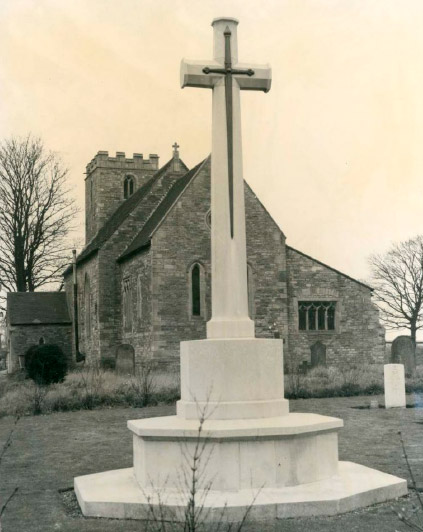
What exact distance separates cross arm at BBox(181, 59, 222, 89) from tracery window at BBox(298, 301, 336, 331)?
21.1m

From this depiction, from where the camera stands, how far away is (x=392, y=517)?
20.0 feet

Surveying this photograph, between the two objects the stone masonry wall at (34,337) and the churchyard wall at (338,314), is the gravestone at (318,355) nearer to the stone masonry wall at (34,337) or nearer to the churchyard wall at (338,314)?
the churchyard wall at (338,314)

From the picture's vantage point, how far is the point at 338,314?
2875cm

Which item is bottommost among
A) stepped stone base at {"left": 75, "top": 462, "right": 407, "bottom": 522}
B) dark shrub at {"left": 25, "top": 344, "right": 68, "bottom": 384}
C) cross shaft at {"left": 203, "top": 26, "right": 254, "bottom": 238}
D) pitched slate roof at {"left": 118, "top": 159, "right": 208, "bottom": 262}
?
stepped stone base at {"left": 75, "top": 462, "right": 407, "bottom": 522}

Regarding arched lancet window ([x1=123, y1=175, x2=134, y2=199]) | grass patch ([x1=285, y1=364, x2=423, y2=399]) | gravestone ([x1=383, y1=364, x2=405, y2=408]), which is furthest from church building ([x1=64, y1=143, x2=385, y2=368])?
gravestone ([x1=383, y1=364, x2=405, y2=408])

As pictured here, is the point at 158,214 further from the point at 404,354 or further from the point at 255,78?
the point at 255,78

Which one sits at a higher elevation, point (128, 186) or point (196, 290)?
point (128, 186)

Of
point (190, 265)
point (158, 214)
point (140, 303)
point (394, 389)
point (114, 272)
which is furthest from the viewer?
point (114, 272)

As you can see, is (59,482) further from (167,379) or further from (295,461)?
(167,379)

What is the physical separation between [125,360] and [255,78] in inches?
649

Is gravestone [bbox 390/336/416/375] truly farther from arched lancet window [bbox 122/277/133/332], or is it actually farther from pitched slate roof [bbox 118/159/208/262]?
arched lancet window [bbox 122/277/133/332]

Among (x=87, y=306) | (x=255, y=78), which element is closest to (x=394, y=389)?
(x=255, y=78)

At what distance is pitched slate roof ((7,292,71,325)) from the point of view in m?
35.4

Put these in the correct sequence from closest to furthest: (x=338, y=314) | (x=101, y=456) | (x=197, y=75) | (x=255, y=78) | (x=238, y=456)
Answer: (x=238, y=456) → (x=197, y=75) → (x=255, y=78) → (x=101, y=456) → (x=338, y=314)
